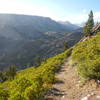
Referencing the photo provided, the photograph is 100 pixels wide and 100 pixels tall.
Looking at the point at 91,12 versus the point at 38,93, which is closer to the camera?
the point at 38,93

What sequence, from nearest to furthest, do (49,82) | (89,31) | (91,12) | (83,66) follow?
(83,66)
(49,82)
(89,31)
(91,12)

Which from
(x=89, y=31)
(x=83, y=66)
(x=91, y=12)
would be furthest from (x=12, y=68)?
(x=83, y=66)

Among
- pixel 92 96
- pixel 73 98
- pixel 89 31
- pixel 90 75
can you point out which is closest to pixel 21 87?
pixel 73 98

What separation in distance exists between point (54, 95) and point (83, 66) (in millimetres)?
3676

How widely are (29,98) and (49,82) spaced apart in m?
6.63

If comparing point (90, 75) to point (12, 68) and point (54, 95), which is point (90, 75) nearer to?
point (54, 95)

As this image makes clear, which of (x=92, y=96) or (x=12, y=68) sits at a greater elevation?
(x=92, y=96)

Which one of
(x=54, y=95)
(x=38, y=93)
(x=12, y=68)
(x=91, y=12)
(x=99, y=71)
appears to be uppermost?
(x=91, y=12)

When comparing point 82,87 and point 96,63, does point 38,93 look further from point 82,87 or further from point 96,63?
point 96,63

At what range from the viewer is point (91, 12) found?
9606cm

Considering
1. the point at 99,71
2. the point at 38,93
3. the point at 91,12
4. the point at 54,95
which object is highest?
the point at 91,12

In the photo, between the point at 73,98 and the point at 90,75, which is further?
the point at 90,75

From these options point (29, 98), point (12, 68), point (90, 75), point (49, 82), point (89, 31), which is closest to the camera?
point (29, 98)

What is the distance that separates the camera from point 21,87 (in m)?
11.1
